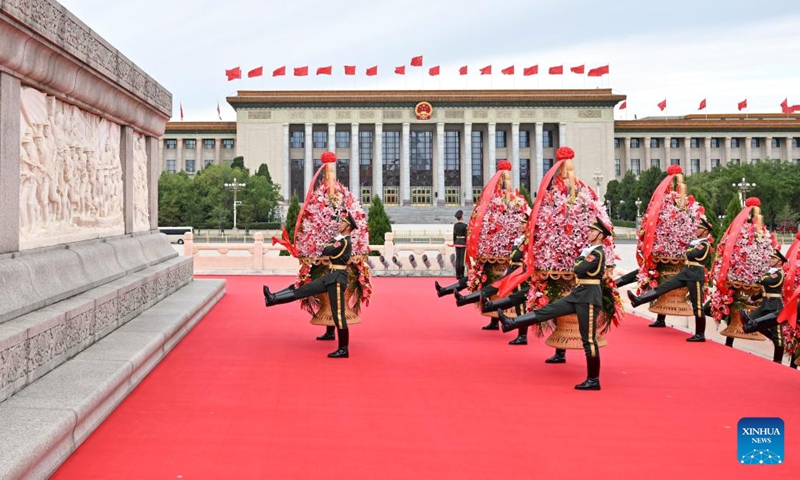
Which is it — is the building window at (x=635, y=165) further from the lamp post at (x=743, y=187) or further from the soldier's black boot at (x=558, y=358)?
the soldier's black boot at (x=558, y=358)

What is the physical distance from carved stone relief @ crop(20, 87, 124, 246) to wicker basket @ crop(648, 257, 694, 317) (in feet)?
24.5

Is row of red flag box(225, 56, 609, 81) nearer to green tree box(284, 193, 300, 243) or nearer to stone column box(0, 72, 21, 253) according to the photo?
green tree box(284, 193, 300, 243)

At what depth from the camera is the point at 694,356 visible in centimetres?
706

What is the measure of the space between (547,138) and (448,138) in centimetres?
977

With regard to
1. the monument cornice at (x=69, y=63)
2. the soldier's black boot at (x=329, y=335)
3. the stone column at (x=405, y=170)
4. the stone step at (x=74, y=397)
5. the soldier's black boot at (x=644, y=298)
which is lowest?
the soldier's black boot at (x=329, y=335)

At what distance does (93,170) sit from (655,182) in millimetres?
42660

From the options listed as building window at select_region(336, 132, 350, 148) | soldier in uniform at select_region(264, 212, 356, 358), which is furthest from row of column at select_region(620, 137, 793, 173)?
soldier in uniform at select_region(264, 212, 356, 358)

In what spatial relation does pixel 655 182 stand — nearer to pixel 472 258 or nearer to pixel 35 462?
pixel 472 258

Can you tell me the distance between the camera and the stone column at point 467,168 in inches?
2198

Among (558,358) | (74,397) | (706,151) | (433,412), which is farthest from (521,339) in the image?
(706,151)

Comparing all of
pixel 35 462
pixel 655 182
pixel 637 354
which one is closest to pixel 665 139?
pixel 655 182

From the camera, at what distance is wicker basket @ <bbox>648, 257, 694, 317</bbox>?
8.29m

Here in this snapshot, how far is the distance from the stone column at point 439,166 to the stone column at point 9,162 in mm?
51323

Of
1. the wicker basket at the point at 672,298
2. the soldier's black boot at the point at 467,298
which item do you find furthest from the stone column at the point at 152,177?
the wicker basket at the point at 672,298
